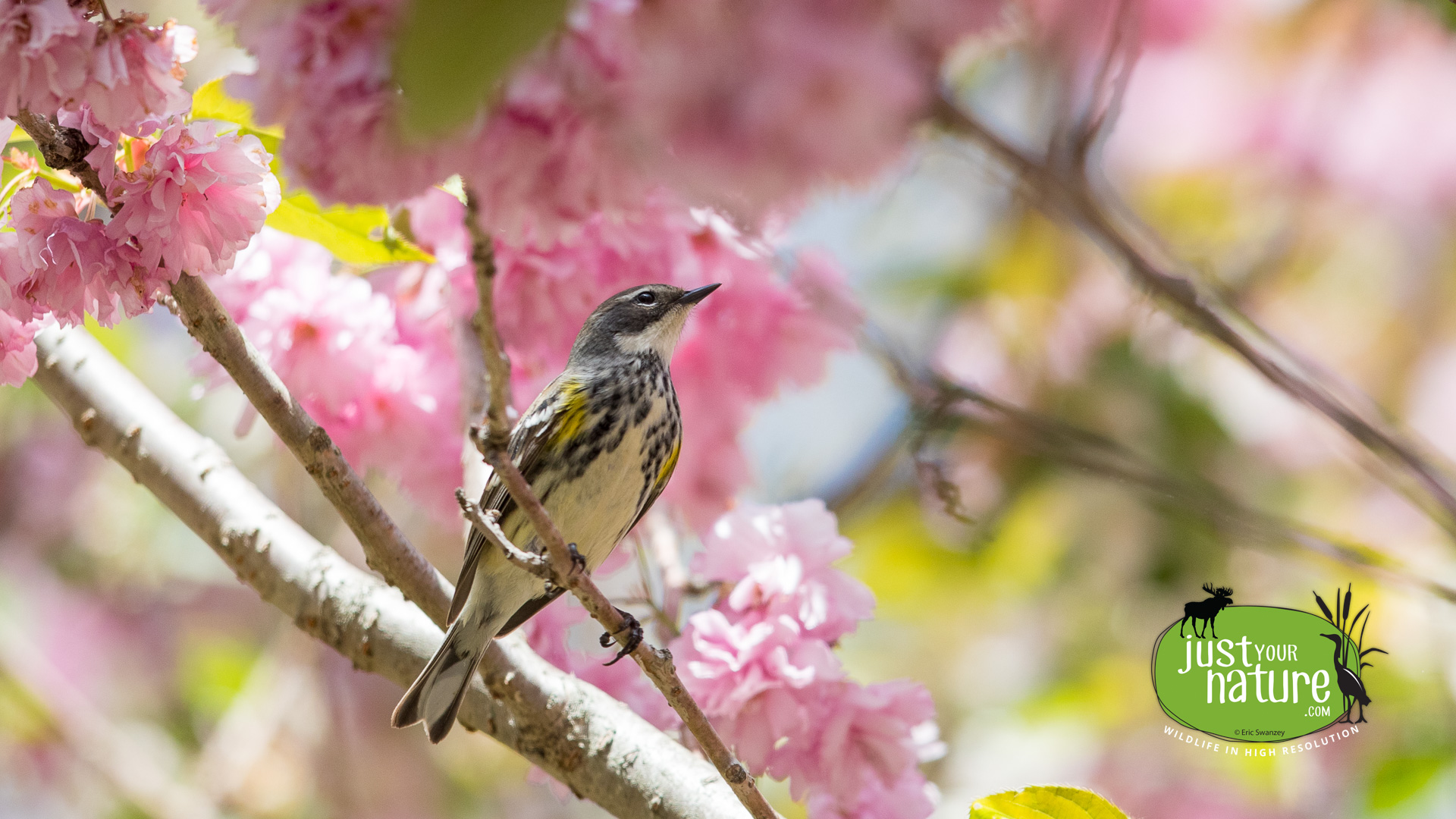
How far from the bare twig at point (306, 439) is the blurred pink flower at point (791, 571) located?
47cm

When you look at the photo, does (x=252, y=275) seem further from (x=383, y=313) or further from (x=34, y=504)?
(x=34, y=504)

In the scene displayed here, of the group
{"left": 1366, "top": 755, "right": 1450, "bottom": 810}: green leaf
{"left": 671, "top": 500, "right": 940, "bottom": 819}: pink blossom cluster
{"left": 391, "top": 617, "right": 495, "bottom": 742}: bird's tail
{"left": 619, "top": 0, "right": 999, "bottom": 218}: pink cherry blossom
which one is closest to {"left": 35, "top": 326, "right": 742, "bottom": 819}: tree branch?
{"left": 391, "top": 617, "right": 495, "bottom": 742}: bird's tail

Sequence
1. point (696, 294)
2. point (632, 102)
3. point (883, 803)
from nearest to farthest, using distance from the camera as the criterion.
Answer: point (632, 102) → point (883, 803) → point (696, 294)

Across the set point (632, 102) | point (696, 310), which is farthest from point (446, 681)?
point (632, 102)

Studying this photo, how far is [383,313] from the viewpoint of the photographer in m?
1.97

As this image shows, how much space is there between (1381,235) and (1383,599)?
112 cm

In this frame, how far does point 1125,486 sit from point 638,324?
1038mm

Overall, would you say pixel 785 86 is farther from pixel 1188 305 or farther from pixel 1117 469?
pixel 1117 469

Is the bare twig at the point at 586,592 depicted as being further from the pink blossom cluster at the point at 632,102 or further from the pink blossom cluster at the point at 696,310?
the pink blossom cluster at the point at 696,310

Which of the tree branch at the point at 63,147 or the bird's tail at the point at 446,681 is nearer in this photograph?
the tree branch at the point at 63,147

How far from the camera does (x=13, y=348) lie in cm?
125

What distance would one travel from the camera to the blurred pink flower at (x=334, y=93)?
673 millimetres

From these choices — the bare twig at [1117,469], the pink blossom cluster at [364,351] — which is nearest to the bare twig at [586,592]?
the bare twig at [1117,469]

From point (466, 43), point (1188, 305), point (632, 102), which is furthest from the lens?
point (1188, 305)
